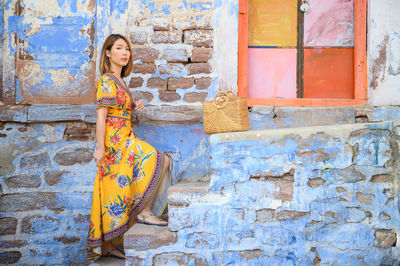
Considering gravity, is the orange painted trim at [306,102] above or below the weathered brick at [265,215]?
above

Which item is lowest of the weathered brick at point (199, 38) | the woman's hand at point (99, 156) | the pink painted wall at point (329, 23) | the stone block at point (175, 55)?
the woman's hand at point (99, 156)

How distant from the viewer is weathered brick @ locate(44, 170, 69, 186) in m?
3.53

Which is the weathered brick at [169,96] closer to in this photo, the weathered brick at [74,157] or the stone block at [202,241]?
the weathered brick at [74,157]

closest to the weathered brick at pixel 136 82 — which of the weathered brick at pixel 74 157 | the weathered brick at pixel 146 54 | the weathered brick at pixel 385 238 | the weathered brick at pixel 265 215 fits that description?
the weathered brick at pixel 146 54

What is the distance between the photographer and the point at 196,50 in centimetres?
362

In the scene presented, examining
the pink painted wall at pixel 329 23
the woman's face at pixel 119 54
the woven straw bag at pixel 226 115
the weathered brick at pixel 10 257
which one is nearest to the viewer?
the woven straw bag at pixel 226 115

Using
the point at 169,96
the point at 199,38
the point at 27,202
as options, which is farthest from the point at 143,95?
the point at 27,202

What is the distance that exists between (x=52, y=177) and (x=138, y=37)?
1.54 meters

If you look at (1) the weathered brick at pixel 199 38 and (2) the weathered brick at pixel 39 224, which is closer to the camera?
(2) the weathered brick at pixel 39 224

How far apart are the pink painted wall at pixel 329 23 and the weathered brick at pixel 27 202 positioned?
9.41ft

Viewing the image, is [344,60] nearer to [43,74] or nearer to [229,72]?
[229,72]

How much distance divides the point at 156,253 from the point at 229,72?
182 centimetres

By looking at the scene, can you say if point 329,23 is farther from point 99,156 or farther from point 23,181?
point 23,181

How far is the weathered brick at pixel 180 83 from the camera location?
11.9 feet
